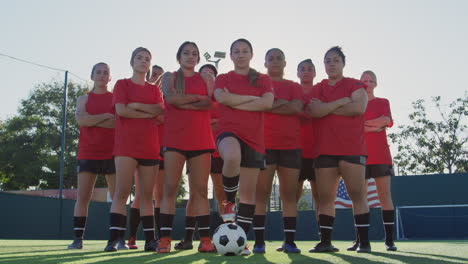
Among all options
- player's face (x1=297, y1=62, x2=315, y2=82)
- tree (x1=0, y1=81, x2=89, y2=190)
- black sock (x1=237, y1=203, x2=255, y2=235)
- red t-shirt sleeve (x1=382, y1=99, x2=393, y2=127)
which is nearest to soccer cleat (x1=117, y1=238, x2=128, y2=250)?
black sock (x1=237, y1=203, x2=255, y2=235)

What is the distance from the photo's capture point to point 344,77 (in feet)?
15.8

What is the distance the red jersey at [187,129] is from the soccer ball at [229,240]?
36.2 inches

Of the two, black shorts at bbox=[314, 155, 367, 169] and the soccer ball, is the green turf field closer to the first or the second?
the soccer ball

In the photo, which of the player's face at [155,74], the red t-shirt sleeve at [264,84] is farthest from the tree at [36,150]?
the red t-shirt sleeve at [264,84]

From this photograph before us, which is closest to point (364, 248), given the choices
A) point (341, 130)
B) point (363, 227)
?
point (363, 227)

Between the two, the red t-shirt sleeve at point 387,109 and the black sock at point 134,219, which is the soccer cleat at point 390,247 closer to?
the red t-shirt sleeve at point 387,109

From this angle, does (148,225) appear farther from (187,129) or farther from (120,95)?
(120,95)

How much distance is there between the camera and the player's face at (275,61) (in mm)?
4871

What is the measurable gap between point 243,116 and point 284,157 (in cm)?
72

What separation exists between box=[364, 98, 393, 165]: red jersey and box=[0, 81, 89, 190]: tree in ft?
116

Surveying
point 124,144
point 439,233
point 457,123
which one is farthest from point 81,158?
point 457,123

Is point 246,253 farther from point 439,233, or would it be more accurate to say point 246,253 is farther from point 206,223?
point 439,233

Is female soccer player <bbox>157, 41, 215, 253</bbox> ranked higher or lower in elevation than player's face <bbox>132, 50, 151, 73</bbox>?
lower

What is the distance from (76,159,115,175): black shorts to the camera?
5402mm
